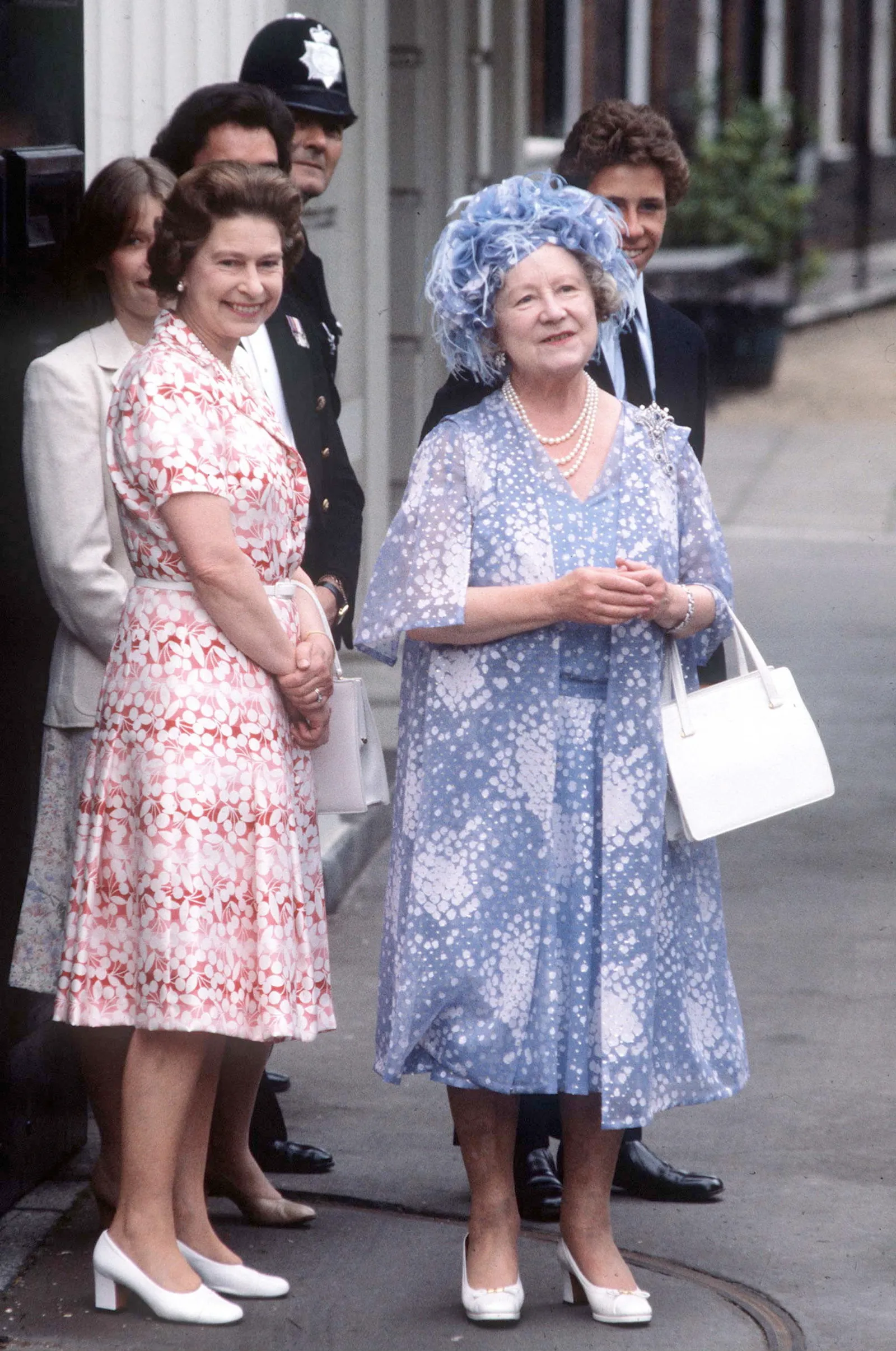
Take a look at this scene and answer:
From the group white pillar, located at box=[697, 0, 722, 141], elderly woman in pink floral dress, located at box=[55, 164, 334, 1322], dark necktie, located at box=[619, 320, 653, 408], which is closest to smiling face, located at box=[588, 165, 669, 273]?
dark necktie, located at box=[619, 320, 653, 408]

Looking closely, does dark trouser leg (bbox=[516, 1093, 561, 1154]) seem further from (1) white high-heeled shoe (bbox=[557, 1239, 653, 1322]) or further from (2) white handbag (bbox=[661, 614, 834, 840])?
(2) white handbag (bbox=[661, 614, 834, 840])

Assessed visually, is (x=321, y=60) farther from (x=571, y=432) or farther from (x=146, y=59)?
(x=571, y=432)

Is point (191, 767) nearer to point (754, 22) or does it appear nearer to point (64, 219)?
point (64, 219)

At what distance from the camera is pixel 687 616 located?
140 inches

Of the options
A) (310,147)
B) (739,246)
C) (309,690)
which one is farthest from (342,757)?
(739,246)

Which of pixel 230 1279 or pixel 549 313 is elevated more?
pixel 549 313

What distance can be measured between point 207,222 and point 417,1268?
1.86 m

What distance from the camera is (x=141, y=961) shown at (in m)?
3.46

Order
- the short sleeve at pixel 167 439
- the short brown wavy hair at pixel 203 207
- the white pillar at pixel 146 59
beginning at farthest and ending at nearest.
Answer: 1. the white pillar at pixel 146 59
2. the short brown wavy hair at pixel 203 207
3. the short sleeve at pixel 167 439

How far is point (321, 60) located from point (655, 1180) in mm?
2378

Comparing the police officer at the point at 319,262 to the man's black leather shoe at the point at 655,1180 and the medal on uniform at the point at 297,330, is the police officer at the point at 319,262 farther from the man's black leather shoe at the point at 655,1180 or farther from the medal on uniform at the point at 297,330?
the man's black leather shoe at the point at 655,1180

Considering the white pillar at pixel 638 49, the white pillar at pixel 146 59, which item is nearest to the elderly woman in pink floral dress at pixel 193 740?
the white pillar at pixel 146 59

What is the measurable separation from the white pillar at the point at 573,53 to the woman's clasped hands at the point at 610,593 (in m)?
21.5

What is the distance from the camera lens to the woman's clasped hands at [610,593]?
11.1ft
